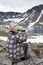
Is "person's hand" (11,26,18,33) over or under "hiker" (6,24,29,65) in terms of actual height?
over

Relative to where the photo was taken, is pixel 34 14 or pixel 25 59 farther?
pixel 34 14

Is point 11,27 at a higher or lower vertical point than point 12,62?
higher

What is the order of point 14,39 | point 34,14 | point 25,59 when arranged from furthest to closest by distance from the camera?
1. point 34,14
2. point 25,59
3. point 14,39

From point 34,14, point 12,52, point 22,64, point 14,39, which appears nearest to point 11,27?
point 14,39

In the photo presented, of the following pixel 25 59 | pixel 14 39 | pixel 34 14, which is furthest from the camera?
pixel 34 14

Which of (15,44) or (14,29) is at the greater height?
(14,29)

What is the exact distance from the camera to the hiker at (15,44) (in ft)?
15.8

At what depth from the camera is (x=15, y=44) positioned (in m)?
4.84

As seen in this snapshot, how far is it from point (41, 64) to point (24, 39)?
2.35ft

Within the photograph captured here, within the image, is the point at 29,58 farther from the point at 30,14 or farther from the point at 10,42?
the point at 30,14

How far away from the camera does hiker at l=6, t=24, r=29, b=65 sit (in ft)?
15.8

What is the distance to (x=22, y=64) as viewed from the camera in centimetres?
485

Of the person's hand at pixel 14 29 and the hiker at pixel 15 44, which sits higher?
the person's hand at pixel 14 29

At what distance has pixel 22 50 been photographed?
494 centimetres
